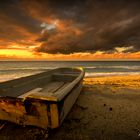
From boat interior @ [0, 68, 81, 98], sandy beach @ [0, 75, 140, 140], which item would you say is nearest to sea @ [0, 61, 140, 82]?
boat interior @ [0, 68, 81, 98]

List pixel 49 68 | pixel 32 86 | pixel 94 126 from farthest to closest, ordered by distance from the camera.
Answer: pixel 49 68
pixel 32 86
pixel 94 126

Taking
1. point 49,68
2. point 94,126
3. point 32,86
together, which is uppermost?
point 32,86

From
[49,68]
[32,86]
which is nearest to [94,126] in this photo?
[32,86]

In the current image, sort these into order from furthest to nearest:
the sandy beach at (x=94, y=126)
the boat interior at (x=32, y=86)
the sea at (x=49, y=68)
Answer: the sea at (x=49, y=68) < the boat interior at (x=32, y=86) < the sandy beach at (x=94, y=126)

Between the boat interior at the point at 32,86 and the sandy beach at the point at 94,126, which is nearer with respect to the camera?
the sandy beach at the point at 94,126

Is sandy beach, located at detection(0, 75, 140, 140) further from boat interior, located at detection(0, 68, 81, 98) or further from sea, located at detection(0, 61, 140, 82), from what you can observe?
sea, located at detection(0, 61, 140, 82)

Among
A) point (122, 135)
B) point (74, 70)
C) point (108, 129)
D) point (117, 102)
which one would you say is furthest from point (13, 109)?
point (74, 70)

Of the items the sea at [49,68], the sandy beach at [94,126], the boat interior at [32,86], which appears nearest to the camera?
the sandy beach at [94,126]

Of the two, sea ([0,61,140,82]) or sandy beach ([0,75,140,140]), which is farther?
sea ([0,61,140,82])

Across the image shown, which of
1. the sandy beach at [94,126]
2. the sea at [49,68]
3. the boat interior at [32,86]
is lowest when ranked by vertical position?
the sea at [49,68]

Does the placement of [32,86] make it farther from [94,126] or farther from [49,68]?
[49,68]

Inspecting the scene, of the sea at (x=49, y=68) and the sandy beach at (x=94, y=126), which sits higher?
the sandy beach at (x=94, y=126)

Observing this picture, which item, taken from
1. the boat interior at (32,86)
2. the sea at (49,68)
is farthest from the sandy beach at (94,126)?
the sea at (49,68)

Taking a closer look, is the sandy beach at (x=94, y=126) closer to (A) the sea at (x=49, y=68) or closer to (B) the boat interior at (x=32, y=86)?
(B) the boat interior at (x=32, y=86)
